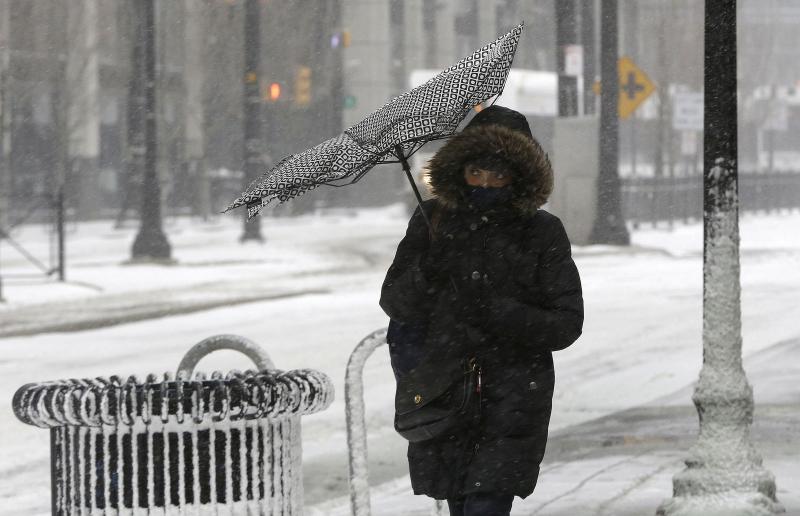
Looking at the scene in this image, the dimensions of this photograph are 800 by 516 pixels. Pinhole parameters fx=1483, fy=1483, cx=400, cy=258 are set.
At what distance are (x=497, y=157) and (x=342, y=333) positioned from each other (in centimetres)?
1159

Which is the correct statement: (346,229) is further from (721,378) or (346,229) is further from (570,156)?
(721,378)

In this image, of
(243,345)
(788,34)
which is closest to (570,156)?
(243,345)

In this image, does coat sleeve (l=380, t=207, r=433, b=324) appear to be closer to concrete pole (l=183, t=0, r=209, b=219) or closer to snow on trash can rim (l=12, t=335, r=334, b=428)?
snow on trash can rim (l=12, t=335, r=334, b=428)

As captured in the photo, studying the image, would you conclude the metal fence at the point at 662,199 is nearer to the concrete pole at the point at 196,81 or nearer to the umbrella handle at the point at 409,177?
the concrete pole at the point at 196,81

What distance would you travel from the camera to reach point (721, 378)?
6277mm

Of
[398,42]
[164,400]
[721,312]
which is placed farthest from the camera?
[398,42]

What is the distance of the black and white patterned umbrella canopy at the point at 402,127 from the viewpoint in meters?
4.38

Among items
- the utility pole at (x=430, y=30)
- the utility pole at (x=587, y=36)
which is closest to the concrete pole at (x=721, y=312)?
the utility pole at (x=587, y=36)


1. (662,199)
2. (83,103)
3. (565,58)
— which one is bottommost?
(662,199)

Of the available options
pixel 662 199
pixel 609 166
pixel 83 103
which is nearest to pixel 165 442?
pixel 609 166

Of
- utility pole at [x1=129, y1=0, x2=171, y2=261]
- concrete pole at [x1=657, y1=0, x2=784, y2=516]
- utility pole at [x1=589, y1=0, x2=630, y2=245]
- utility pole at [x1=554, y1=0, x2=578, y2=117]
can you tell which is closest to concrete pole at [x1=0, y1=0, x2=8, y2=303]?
utility pole at [x1=129, y1=0, x2=171, y2=261]

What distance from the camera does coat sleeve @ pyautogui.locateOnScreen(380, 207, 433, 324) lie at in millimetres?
4258

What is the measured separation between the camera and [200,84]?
44.3 metres

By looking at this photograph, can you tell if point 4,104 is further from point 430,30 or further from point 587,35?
point 430,30
